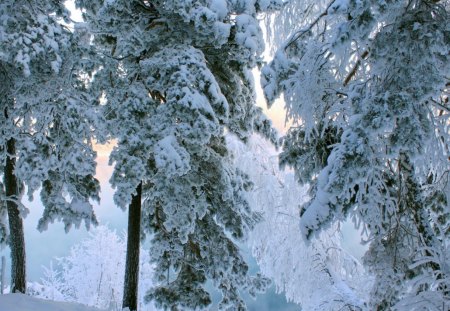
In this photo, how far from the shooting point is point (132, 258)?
10.0 metres

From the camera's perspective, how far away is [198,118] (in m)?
8.44

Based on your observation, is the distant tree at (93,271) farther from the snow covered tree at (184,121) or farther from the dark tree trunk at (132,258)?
the dark tree trunk at (132,258)

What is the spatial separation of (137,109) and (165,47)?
1431mm

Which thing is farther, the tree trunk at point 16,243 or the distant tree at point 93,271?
the distant tree at point 93,271

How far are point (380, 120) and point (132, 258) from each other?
6893mm

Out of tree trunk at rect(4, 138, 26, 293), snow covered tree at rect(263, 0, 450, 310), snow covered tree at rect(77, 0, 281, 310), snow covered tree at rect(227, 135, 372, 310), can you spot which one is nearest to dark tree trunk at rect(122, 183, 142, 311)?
snow covered tree at rect(77, 0, 281, 310)

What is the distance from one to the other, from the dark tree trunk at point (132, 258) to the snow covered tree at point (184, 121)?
0.14m

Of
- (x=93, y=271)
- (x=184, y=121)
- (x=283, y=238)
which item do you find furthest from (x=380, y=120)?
(x=93, y=271)

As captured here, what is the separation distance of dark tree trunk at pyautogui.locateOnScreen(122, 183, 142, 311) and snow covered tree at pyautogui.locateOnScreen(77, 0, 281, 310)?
14 cm

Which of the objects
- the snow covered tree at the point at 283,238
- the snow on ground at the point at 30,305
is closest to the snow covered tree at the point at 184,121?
the snow on ground at the point at 30,305

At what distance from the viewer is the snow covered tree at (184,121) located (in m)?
8.57

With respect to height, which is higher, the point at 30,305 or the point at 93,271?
the point at 93,271

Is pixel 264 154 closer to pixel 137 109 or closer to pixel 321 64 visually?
pixel 137 109

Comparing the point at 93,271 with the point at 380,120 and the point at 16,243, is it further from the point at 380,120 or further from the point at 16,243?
the point at 380,120
